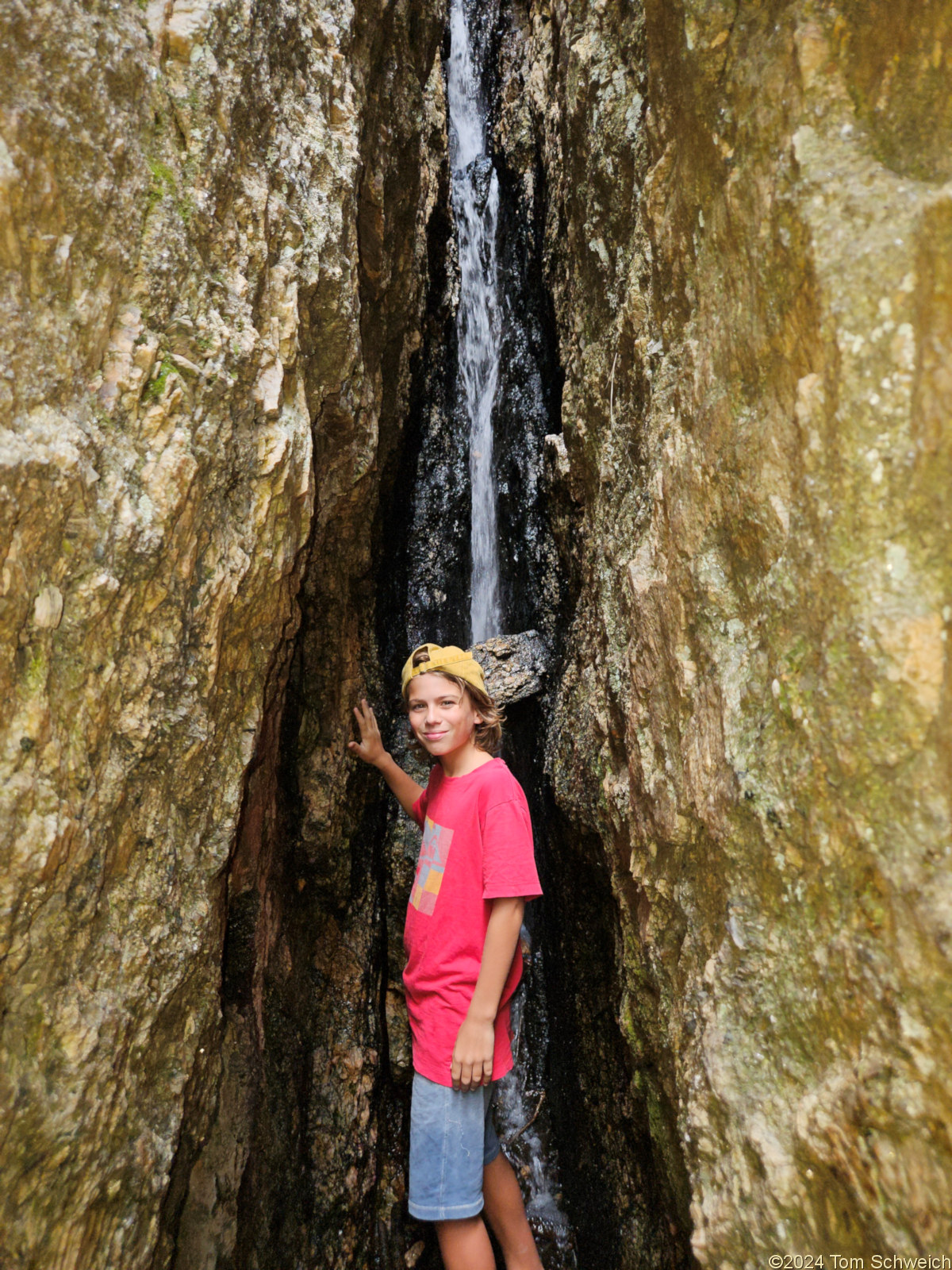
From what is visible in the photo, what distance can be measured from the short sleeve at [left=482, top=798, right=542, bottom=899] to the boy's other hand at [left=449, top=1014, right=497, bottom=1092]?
369mm

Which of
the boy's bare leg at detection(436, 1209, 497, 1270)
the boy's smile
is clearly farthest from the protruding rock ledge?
the boy's bare leg at detection(436, 1209, 497, 1270)


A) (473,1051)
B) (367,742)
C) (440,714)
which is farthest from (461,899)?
(367,742)

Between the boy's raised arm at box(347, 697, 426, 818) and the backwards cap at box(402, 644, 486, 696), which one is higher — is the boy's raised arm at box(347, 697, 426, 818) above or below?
below

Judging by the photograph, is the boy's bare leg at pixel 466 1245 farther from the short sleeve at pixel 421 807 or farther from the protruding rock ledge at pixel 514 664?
the protruding rock ledge at pixel 514 664

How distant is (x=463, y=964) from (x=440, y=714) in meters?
0.79

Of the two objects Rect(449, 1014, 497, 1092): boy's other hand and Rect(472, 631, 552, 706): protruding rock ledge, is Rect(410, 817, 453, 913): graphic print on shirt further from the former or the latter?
Rect(472, 631, 552, 706): protruding rock ledge

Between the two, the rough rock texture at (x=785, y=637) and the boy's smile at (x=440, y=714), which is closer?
the rough rock texture at (x=785, y=637)

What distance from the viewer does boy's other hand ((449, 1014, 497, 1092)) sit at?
2436mm

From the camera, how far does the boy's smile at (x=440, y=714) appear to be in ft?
9.24

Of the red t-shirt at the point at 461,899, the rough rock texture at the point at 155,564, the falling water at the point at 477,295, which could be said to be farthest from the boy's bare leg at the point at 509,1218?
the falling water at the point at 477,295

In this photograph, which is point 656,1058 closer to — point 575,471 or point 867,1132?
point 867,1132

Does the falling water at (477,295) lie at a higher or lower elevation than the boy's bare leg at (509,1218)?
higher

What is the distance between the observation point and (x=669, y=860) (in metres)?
2.41

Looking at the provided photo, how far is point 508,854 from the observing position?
254cm
